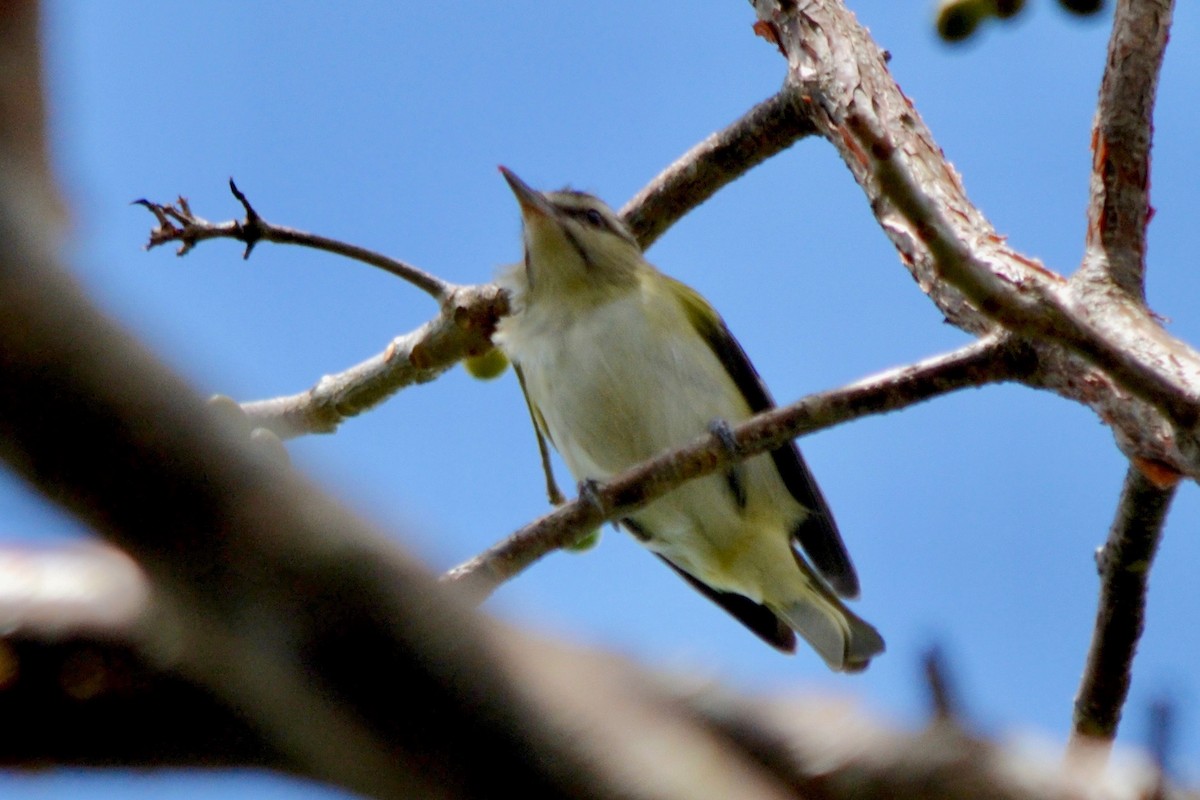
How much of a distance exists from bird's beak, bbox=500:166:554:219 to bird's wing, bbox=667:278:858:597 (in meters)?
0.81

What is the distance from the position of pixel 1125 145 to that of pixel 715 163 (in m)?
2.22

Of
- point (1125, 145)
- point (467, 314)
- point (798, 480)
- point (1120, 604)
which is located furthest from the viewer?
point (798, 480)

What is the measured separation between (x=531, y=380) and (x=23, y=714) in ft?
15.7

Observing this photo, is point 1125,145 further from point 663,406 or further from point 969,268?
point 663,406

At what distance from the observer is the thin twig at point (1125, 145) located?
359 centimetres

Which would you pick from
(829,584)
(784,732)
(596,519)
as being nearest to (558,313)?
(829,584)

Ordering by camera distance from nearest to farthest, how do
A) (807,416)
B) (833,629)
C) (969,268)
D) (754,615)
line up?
(969,268), (807,416), (833,629), (754,615)

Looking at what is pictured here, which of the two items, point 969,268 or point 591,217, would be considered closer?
point 969,268

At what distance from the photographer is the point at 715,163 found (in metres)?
5.66

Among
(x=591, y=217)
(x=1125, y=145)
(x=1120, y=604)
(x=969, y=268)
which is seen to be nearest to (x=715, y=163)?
(x=591, y=217)

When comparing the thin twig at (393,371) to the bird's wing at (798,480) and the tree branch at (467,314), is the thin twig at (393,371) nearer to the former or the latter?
the tree branch at (467,314)

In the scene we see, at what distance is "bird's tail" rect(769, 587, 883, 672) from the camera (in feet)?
19.8

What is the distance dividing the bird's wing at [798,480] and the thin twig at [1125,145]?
264cm

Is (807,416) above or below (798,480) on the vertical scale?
below
